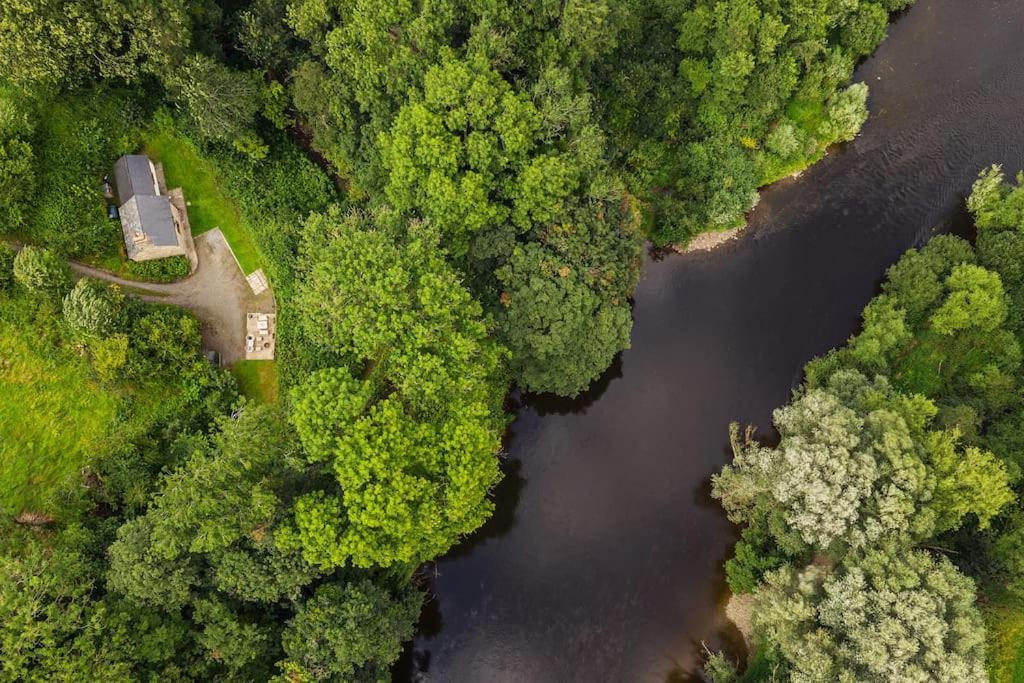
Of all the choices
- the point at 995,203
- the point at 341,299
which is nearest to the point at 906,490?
the point at 995,203

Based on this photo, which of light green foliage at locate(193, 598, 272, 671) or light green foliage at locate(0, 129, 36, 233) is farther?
light green foliage at locate(0, 129, 36, 233)

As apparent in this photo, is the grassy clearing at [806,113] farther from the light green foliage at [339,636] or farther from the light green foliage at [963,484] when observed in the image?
the light green foliage at [339,636]

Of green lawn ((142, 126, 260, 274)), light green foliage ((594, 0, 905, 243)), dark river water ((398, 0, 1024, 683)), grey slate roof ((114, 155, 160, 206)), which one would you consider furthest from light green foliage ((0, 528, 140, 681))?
light green foliage ((594, 0, 905, 243))

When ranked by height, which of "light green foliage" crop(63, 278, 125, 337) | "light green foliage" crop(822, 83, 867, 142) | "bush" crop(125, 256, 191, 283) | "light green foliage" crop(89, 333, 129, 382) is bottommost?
"light green foliage" crop(89, 333, 129, 382)

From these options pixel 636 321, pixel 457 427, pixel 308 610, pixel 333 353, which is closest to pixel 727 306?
pixel 636 321

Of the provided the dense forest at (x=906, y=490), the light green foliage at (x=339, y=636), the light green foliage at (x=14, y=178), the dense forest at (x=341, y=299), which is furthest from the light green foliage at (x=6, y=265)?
the dense forest at (x=906, y=490)

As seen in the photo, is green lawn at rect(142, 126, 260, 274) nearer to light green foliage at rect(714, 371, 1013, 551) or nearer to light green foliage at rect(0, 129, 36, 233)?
light green foliage at rect(0, 129, 36, 233)
